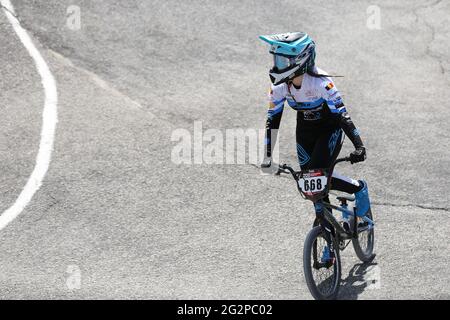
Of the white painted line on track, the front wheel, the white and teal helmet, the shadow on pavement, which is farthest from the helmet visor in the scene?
the white painted line on track

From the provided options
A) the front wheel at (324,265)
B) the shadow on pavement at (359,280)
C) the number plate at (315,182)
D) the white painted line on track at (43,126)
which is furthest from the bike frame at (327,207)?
the white painted line on track at (43,126)

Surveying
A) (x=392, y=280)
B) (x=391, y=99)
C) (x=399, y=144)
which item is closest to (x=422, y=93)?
(x=391, y=99)

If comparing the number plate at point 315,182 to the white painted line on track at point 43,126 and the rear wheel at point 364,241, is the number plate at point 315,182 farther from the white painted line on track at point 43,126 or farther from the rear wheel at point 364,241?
the white painted line on track at point 43,126

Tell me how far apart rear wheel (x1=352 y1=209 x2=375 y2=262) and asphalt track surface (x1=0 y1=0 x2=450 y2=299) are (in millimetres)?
174

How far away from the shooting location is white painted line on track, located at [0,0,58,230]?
30.3 ft

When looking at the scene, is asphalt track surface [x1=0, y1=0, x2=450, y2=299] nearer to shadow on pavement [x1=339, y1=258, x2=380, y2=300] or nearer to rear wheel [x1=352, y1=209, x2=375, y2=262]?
shadow on pavement [x1=339, y1=258, x2=380, y2=300]

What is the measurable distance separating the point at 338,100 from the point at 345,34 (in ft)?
22.6

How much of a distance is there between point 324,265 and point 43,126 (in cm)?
521

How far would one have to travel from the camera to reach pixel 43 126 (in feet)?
35.1

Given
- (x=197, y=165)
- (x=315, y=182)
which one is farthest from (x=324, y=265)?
(x=197, y=165)

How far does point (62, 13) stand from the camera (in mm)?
13273

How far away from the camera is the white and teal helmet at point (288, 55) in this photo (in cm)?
725

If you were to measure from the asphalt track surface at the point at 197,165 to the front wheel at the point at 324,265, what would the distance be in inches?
8.8

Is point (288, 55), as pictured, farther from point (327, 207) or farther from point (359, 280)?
point (359, 280)
